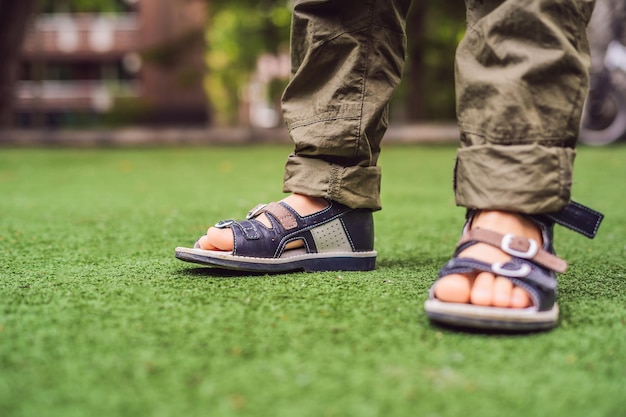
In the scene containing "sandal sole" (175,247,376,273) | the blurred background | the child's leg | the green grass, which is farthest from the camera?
the blurred background

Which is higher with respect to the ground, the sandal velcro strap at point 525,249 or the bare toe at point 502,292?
the sandal velcro strap at point 525,249

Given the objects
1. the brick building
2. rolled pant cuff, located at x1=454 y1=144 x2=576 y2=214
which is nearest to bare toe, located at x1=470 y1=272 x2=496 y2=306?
rolled pant cuff, located at x1=454 y1=144 x2=576 y2=214

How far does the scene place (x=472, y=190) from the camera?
3.45ft

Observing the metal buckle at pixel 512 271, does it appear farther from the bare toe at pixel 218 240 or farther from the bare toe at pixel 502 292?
the bare toe at pixel 218 240

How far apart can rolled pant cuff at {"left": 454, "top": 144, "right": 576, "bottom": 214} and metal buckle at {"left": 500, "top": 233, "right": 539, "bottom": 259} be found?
4 centimetres

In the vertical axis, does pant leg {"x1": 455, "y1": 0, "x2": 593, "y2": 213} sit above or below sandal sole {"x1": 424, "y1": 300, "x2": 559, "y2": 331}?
above

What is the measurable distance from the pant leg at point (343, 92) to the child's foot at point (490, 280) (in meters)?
0.34

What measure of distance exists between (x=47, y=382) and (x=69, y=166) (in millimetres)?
4466

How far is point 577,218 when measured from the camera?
1037 mm

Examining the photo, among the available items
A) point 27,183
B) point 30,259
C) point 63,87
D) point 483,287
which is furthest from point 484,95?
point 63,87

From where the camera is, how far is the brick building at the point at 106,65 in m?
17.8

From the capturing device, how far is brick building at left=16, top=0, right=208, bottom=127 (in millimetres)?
17781

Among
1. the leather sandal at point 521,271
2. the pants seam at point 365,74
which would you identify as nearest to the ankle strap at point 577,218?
the leather sandal at point 521,271

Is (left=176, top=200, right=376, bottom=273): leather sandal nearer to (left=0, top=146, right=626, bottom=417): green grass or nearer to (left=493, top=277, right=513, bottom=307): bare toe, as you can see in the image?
(left=0, top=146, right=626, bottom=417): green grass
